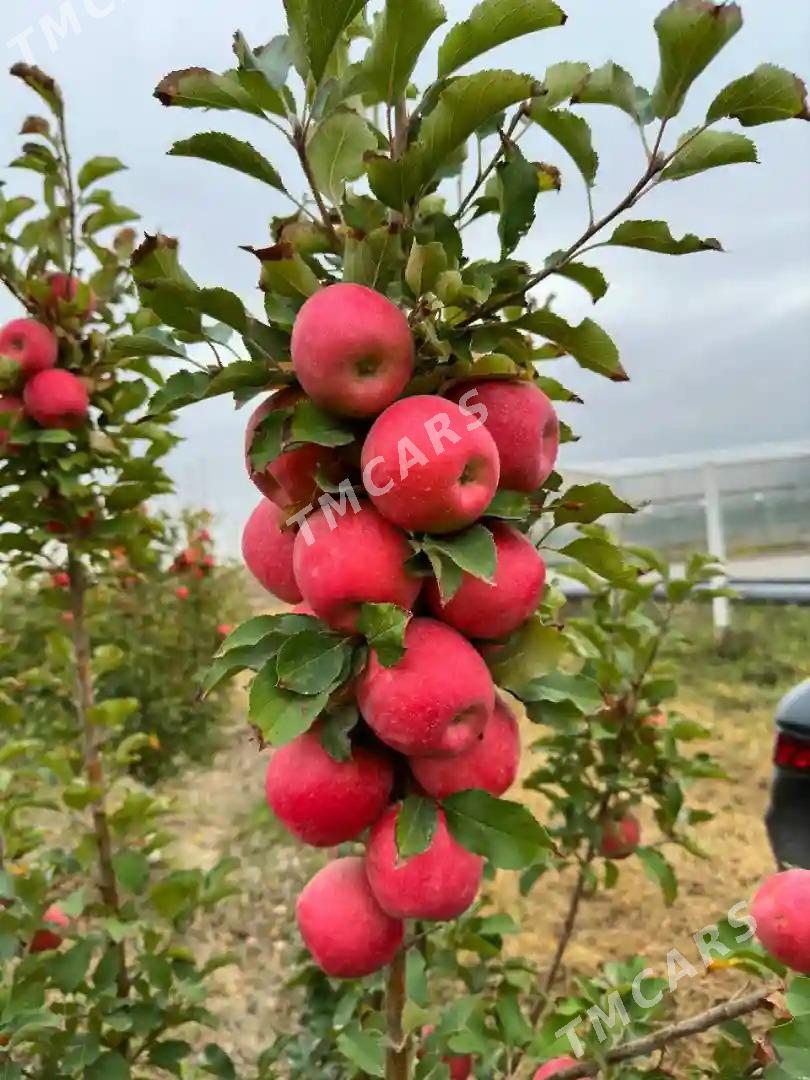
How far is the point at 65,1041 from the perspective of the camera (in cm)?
116

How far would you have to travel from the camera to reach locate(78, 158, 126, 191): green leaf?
4.37ft

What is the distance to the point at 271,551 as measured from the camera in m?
0.67

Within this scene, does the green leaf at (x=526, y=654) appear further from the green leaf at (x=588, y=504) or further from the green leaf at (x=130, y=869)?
the green leaf at (x=130, y=869)

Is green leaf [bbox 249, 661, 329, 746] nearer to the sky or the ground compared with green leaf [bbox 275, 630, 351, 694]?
nearer to the ground

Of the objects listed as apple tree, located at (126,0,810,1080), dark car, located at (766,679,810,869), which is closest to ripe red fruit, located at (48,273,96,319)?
apple tree, located at (126,0,810,1080)

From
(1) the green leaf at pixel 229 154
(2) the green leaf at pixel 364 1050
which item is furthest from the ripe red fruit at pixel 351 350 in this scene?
(2) the green leaf at pixel 364 1050

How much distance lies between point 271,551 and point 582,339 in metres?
0.27

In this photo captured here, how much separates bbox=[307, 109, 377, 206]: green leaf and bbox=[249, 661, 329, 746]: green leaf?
13.1 inches

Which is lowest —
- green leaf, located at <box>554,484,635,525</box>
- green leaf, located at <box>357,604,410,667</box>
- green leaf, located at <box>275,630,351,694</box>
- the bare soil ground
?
the bare soil ground

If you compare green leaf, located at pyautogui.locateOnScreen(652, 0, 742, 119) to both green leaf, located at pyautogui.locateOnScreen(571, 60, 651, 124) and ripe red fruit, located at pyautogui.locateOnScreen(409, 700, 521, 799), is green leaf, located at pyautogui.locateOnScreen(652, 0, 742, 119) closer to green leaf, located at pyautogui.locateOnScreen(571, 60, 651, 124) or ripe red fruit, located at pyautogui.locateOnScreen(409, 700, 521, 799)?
green leaf, located at pyautogui.locateOnScreen(571, 60, 651, 124)

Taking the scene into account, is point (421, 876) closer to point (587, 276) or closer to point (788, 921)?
point (788, 921)

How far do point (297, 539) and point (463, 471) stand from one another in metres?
0.12

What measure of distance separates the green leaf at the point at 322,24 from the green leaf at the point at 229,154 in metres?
0.07

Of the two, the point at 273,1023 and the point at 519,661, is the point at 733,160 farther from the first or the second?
the point at 273,1023
